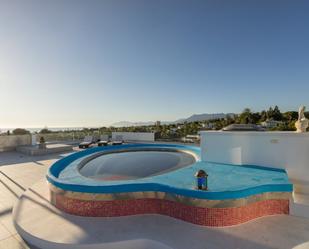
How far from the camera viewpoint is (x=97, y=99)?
2048 centimetres

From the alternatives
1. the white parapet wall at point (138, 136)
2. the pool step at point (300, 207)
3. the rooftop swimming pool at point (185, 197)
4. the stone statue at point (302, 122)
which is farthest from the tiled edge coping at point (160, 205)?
the white parapet wall at point (138, 136)

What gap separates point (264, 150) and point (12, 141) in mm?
17279

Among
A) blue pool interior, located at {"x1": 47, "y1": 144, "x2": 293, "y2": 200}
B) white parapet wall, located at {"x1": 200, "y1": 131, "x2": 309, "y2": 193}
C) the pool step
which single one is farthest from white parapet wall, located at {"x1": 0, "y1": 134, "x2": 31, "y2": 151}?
the pool step

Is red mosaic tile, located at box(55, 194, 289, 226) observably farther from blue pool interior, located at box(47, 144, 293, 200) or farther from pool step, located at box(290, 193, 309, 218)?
blue pool interior, located at box(47, 144, 293, 200)

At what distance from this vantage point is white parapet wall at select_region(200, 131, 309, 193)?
17.0ft

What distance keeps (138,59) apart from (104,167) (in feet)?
29.8

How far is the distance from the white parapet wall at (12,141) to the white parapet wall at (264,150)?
49.4 feet

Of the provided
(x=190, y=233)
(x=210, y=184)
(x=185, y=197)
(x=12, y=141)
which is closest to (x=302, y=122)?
(x=210, y=184)

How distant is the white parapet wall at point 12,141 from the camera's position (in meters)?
14.4

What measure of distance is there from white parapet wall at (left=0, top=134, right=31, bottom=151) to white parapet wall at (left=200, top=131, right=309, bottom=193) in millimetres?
15049

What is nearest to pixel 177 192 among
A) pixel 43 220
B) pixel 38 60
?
pixel 43 220

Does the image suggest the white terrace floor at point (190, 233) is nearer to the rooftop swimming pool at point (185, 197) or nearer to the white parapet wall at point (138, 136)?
the rooftop swimming pool at point (185, 197)

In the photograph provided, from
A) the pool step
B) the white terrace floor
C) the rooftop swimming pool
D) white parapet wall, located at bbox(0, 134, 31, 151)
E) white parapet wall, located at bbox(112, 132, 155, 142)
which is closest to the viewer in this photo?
the white terrace floor

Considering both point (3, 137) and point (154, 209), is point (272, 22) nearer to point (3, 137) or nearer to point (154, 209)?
point (154, 209)
